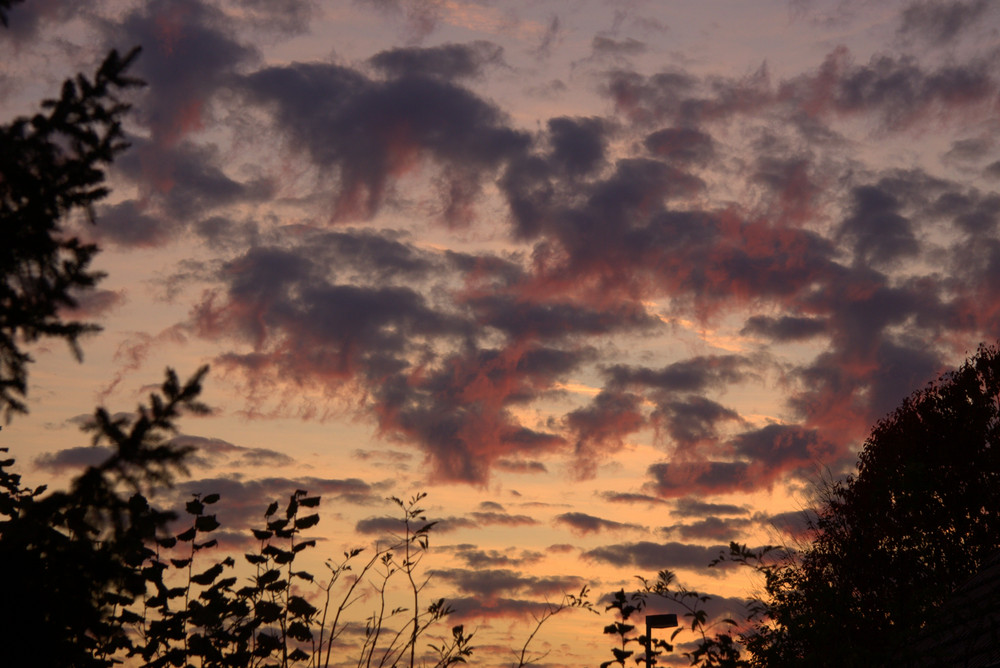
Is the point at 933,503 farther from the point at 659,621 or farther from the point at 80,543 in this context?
the point at 80,543

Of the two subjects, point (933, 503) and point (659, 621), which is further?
point (933, 503)

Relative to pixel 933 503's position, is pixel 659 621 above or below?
below

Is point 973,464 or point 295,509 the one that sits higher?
point 973,464

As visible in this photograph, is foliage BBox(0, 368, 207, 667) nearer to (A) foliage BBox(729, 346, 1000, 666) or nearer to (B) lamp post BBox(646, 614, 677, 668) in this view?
(B) lamp post BBox(646, 614, 677, 668)

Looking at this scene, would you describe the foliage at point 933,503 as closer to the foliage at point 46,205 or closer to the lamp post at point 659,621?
the lamp post at point 659,621

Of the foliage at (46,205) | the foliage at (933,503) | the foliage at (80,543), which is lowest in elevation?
the foliage at (80,543)

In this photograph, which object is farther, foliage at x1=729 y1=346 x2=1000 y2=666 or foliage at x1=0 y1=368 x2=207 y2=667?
foliage at x1=729 y1=346 x2=1000 y2=666

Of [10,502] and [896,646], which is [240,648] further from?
[896,646]

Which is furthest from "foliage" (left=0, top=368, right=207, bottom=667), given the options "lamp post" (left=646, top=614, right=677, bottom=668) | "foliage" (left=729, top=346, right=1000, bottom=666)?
"foliage" (left=729, top=346, right=1000, bottom=666)

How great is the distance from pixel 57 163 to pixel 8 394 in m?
1.59

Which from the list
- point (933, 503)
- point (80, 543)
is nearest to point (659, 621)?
point (80, 543)

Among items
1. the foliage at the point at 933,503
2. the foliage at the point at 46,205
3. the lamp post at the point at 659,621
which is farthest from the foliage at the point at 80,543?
the foliage at the point at 933,503

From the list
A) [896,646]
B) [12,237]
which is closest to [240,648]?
[12,237]

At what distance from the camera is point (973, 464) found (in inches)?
1260
